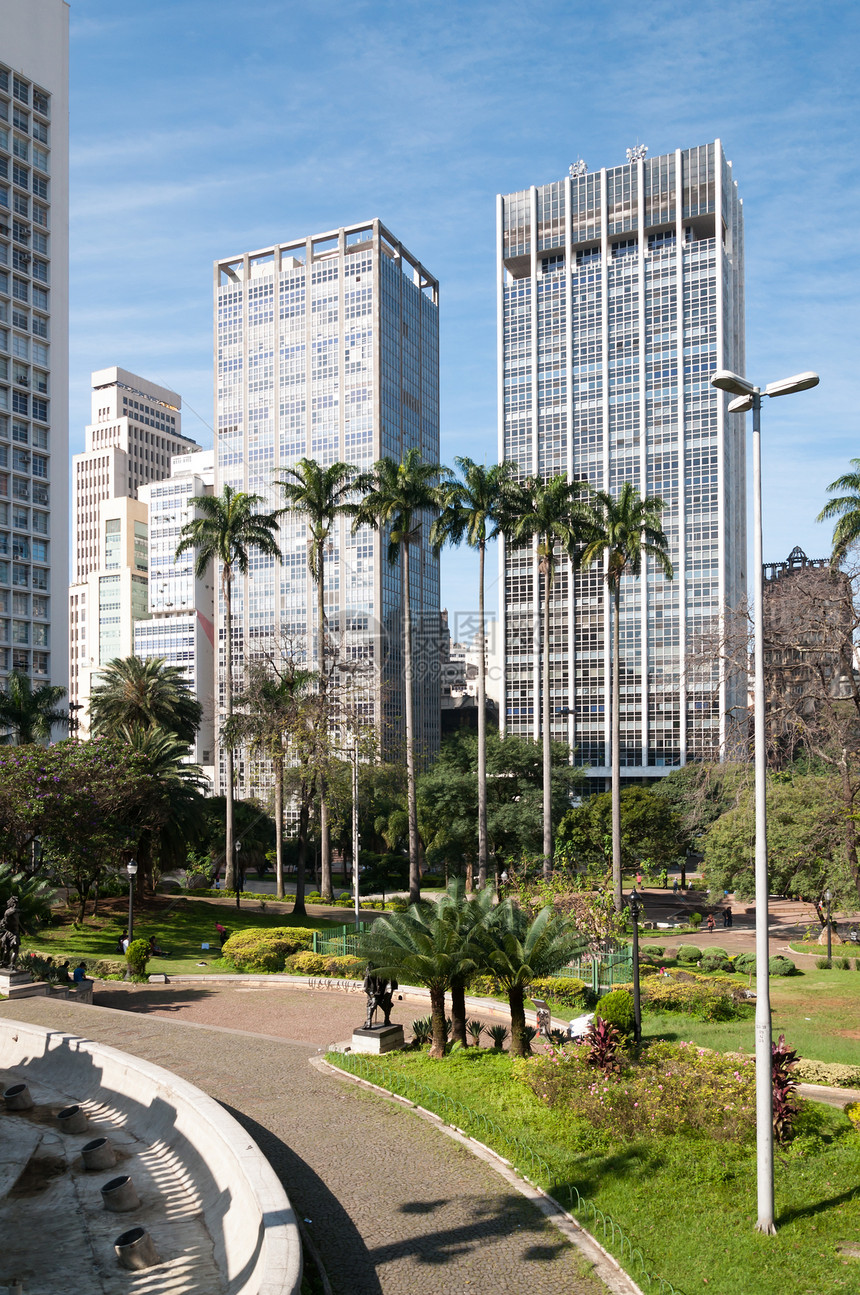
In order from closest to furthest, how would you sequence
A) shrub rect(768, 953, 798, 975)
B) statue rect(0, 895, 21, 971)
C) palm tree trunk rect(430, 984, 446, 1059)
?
1. palm tree trunk rect(430, 984, 446, 1059)
2. statue rect(0, 895, 21, 971)
3. shrub rect(768, 953, 798, 975)

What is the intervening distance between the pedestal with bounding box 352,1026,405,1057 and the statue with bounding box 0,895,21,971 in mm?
10678

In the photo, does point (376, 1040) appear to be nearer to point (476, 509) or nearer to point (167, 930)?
point (167, 930)

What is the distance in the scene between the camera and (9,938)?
25.0m

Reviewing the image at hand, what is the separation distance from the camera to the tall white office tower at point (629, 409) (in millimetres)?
100688

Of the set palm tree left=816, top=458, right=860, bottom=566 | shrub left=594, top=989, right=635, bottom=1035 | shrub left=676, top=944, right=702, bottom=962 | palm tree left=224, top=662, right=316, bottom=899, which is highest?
palm tree left=816, top=458, right=860, bottom=566

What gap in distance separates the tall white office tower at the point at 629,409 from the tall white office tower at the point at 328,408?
19.2 metres

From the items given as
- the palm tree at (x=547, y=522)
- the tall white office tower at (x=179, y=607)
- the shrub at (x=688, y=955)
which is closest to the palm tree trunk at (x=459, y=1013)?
the shrub at (x=688, y=955)

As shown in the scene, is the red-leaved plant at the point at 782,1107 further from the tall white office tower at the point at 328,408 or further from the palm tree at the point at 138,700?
the tall white office tower at the point at 328,408

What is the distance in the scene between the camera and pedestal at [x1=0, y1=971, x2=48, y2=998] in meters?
23.9

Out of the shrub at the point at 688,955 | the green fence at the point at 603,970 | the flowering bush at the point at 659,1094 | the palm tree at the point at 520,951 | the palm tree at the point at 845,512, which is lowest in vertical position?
the shrub at the point at 688,955

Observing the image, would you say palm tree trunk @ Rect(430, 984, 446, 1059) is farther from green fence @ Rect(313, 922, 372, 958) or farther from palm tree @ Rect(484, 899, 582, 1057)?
green fence @ Rect(313, 922, 372, 958)

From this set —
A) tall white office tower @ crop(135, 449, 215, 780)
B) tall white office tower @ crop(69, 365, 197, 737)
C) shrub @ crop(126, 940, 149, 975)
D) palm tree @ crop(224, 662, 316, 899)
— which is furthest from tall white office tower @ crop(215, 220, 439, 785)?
shrub @ crop(126, 940, 149, 975)

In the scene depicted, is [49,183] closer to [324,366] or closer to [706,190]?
[324,366]

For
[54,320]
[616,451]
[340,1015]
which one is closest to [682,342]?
[616,451]
